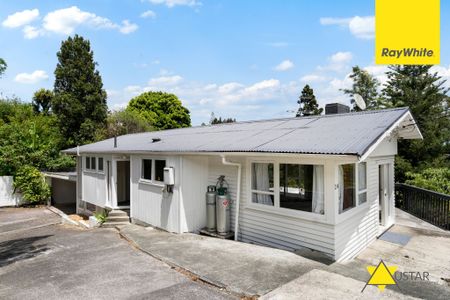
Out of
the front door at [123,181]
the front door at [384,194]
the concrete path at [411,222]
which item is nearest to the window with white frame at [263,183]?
the front door at [384,194]

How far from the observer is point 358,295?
14.5 ft

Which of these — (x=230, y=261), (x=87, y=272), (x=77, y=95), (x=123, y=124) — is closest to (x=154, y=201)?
(x=87, y=272)

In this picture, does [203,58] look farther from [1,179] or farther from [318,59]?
[1,179]

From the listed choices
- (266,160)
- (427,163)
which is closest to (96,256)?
(266,160)

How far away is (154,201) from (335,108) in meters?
6.47

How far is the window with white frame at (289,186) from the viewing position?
6582mm

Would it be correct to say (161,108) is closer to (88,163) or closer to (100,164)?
(88,163)

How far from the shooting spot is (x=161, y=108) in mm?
38531

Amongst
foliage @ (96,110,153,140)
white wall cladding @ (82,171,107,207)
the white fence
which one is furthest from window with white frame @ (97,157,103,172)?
foliage @ (96,110,153,140)

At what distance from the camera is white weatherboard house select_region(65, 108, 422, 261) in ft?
20.7

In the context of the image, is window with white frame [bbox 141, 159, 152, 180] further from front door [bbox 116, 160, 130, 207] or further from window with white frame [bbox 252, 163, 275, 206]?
window with white frame [bbox 252, 163, 275, 206]

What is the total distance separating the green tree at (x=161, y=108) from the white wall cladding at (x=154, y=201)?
27.4 m

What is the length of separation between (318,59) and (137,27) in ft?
22.5

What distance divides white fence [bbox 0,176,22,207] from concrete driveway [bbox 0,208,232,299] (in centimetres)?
935
